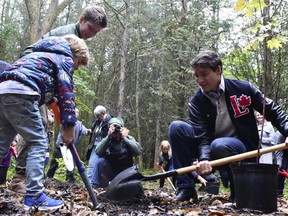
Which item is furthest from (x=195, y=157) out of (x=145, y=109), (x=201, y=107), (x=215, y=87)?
(x=145, y=109)

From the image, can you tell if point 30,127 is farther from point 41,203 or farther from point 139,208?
point 139,208

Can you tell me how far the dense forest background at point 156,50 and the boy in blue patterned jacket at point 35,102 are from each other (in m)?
6.11

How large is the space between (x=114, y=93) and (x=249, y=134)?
56.0 ft

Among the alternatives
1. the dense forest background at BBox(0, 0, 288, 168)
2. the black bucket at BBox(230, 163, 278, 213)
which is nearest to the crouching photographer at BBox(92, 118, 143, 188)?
the black bucket at BBox(230, 163, 278, 213)

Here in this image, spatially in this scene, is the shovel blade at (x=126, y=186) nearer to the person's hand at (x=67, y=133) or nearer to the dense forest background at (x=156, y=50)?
the person's hand at (x=67, y=133)

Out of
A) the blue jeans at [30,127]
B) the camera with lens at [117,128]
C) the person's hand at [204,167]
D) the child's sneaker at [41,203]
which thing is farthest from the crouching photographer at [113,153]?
the child's sneaker at [41,203]

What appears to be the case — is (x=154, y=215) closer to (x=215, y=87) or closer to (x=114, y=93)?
(x=215, y=87)

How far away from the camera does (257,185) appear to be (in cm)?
278

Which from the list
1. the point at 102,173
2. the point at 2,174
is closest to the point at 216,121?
the point at 2,174

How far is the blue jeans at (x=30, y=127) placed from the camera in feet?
9.20

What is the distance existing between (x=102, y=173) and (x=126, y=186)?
302cm

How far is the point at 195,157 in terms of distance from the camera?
3777 mm

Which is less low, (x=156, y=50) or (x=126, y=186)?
(x=156, y=50)

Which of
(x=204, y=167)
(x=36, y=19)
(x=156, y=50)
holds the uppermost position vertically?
(x=156, y=50)
